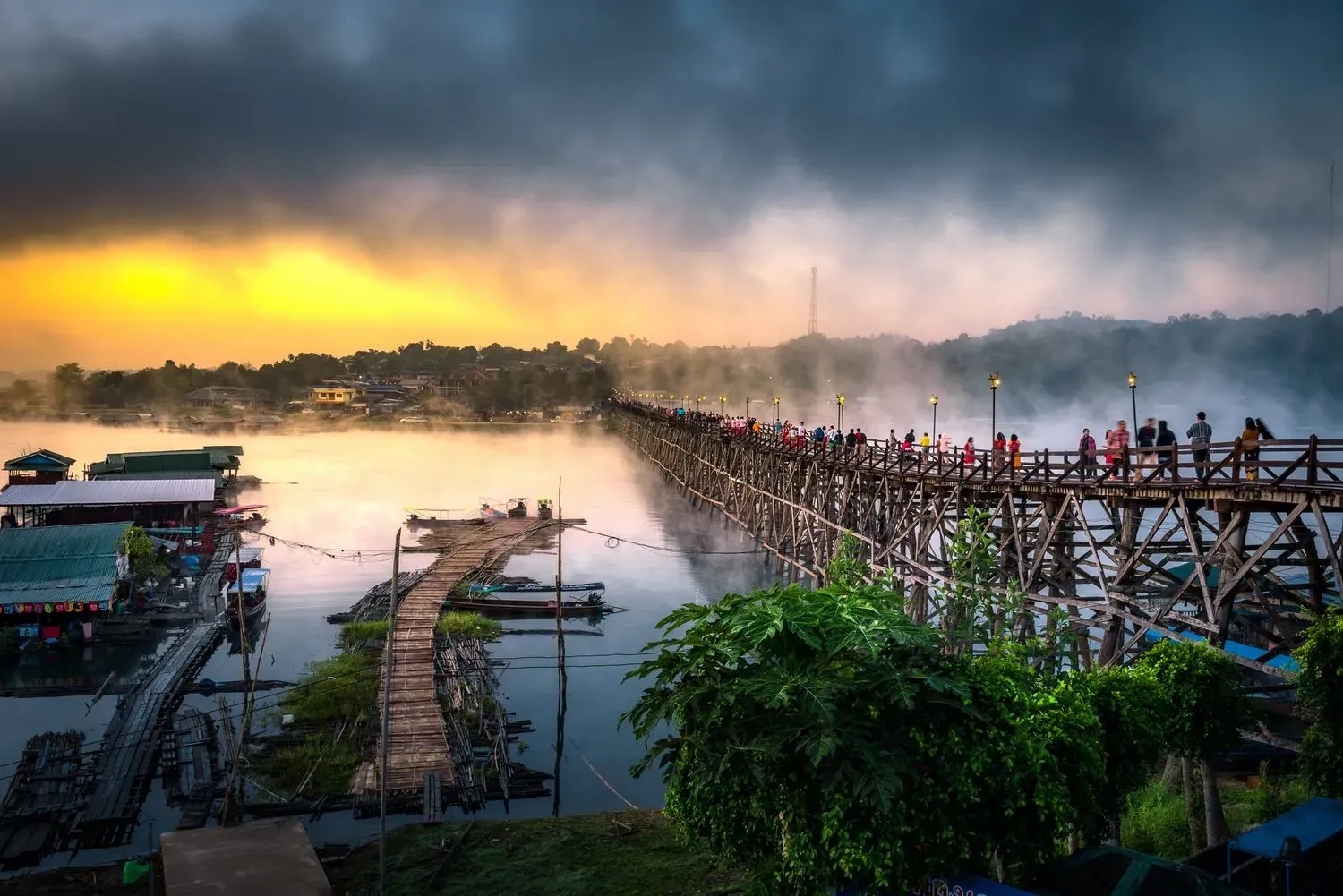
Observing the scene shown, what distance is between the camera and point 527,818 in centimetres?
2148

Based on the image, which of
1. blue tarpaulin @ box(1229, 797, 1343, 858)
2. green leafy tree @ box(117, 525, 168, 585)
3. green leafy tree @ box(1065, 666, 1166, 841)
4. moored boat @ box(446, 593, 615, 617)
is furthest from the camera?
moored boat @ box(446, 593, 615, 617)

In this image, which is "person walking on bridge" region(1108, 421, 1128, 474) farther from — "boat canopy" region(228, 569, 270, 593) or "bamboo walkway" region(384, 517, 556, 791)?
"boat canopy" region(228, 569, 270, 593)

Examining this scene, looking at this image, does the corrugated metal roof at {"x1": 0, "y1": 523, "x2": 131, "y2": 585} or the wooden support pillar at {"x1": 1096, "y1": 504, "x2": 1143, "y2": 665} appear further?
the corrugated metal roof at {"x1": 0, "y1": 523, "x2": 131, "y2": 585}

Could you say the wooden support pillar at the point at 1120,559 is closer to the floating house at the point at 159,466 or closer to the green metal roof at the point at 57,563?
the green metal roof at the point at 57,563

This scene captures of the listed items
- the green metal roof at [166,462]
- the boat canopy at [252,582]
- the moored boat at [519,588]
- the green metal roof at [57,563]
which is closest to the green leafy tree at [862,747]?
the moored boat at [519,588]

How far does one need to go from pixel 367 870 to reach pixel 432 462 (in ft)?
350

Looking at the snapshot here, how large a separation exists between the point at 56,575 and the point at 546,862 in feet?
97.4

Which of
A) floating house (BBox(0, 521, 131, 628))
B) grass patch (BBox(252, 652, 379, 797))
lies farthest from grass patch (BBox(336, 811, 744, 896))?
floating house (BBox(0, 521, 131, 628))

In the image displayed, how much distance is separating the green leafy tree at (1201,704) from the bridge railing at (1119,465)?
366 centimetres

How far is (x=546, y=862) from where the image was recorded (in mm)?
18250

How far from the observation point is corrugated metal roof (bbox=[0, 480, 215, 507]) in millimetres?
48500

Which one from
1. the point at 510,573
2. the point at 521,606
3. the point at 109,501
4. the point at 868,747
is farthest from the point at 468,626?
the point at 868,747

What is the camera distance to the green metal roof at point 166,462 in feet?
218

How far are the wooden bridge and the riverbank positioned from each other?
710cm
